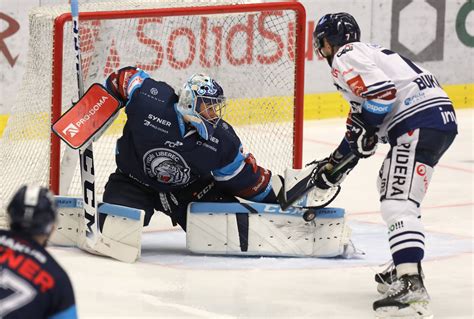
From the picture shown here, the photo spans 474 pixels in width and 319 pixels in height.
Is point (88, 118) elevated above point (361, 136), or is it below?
below

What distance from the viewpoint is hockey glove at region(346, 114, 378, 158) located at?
4.73 metres

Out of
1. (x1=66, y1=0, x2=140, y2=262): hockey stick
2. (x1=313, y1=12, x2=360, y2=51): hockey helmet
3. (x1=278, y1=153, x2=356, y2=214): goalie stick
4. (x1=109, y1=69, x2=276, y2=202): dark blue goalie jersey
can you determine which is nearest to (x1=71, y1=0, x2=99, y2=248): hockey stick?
(x1=66, y1=0, x2=140, y2=262): hockey stick

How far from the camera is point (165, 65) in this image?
717 cm

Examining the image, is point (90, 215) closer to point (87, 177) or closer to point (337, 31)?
point (87, 177)

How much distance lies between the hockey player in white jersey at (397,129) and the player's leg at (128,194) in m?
1.05

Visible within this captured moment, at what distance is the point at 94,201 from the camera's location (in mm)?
5461

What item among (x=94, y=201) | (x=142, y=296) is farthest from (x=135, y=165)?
(x=142, y=296)

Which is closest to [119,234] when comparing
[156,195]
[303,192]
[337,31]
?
[156,195]

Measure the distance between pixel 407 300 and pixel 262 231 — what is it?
105cm

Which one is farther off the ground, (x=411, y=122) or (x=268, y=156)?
(x=411, y=122)

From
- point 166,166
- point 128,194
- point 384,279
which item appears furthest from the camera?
point 128,194

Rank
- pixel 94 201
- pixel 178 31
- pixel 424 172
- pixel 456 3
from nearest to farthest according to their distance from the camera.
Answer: pixel 424 172
pixel 94 201
pixel 178 31
pixel 456 3

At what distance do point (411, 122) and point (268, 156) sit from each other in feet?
6.83

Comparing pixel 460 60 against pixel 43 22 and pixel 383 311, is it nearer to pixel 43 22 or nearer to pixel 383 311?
pixel 43 22
